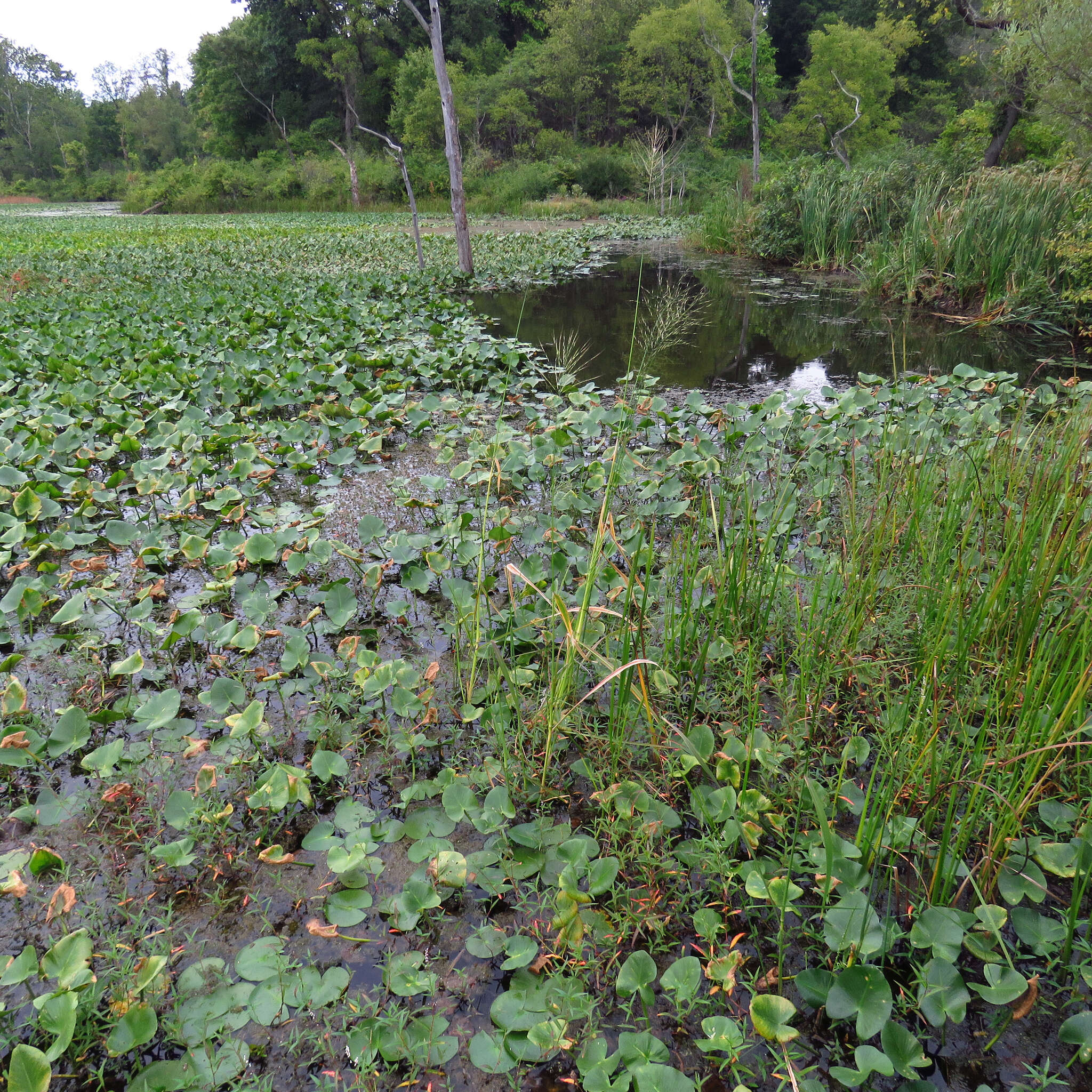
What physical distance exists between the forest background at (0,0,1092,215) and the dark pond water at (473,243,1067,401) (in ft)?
33.9

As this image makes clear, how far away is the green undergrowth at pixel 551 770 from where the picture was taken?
1.17 m

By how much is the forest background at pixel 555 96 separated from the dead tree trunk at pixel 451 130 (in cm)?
1107

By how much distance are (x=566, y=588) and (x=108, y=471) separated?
260 centimetres

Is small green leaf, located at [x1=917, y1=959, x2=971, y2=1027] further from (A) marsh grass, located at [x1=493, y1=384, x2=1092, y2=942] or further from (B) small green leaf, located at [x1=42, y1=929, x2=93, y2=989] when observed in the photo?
(B) small green leaf, located at [x1=42, y1=929, x2=93, y2=989]

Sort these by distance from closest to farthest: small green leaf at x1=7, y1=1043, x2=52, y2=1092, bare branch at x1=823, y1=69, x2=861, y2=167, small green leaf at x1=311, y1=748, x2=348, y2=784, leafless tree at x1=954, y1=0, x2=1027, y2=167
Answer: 1. small green leaf at x1=7, y1=1043, x2=52, y2=1092
2. small green leaf at x1=311, y1=748, x2=348, y2=784
3. leafless tree at x1=954, y1=0, x2=1027, y2=167
4. bare branch at x1=823, y1=69, x2=861, y2=167

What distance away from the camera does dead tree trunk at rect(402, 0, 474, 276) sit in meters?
6.68

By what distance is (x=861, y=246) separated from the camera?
31.3 ft

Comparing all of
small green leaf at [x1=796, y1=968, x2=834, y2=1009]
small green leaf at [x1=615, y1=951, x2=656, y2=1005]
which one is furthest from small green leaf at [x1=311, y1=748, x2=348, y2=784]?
small green leaf at [x1=796, y1=968, x2=834, y2=1009]

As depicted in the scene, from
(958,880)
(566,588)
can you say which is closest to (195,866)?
(566,588)

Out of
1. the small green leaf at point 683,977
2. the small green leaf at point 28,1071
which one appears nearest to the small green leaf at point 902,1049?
the small green leaf at point 683,977

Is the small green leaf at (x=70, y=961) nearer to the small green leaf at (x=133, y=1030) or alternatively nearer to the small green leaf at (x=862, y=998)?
the small green leaf at (x=133, y=1030)

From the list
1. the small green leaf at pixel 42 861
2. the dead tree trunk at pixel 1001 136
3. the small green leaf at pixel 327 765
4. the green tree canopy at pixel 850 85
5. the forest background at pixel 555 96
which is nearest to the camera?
the small green leaf at pixel 42 861

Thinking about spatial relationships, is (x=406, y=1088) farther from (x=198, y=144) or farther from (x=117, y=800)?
(x=198, y=144)

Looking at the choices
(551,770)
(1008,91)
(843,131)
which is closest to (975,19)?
(1008,91)
